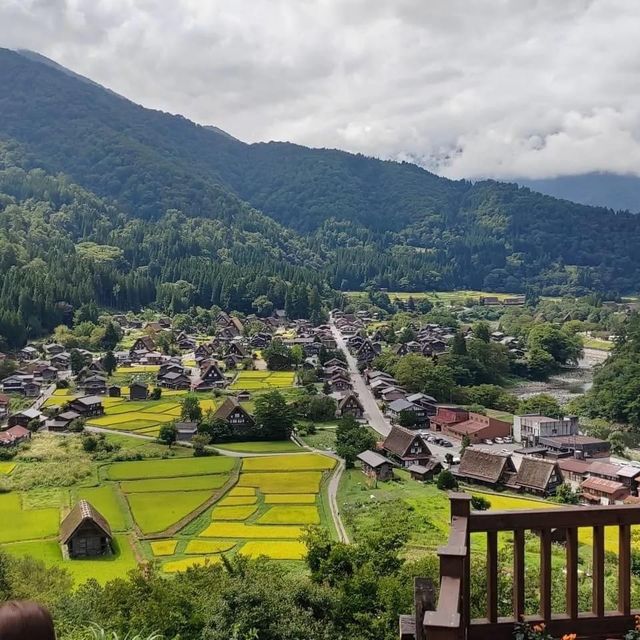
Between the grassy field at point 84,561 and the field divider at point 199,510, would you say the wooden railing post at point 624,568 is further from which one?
the field divider at point 199,510

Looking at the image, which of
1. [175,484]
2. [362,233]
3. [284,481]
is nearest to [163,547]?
[175,484]

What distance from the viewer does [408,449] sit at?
32.5 m

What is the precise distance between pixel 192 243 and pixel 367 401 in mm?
81878

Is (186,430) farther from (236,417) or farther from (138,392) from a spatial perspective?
(138,392)

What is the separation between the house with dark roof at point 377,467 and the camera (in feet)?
97.8

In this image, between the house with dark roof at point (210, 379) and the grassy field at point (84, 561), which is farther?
the house with dark roof at point (210, 379)

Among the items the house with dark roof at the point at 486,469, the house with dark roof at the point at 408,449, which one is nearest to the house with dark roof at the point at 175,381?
the house with dark roof at the point at 408,449

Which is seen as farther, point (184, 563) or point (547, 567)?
point (184, 563)

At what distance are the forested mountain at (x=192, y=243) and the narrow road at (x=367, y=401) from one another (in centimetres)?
2980

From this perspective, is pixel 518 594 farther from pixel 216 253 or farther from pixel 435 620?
pixel 216 253

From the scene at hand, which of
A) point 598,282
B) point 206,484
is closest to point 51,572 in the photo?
point 206,484

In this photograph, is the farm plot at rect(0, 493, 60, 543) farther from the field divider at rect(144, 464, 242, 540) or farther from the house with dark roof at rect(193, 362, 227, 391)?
the house with dark roof at rect(193, 362, 227, 391)

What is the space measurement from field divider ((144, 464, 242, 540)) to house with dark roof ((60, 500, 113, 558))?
1528 millimetres

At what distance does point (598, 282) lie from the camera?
14600 centimetres
